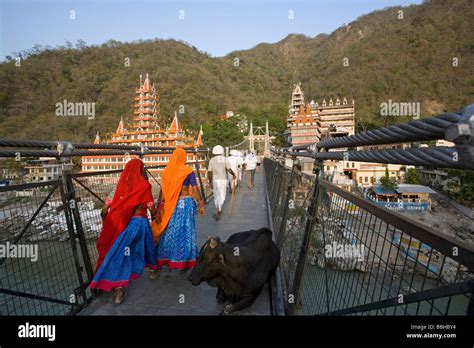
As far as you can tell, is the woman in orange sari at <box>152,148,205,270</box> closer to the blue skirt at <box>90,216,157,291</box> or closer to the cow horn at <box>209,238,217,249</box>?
the blue skirt at <box>90,216,157,291</box>

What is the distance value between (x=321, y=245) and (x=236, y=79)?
319ft

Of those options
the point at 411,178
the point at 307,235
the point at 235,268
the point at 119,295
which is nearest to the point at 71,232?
the point at 119,295

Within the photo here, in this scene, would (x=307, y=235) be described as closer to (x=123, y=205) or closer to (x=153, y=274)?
(x=123, y=205)

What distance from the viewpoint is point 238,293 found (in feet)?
7.03

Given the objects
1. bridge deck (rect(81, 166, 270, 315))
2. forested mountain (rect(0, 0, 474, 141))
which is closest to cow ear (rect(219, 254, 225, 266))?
bridge deck (rect(81, 166, 270, 315))

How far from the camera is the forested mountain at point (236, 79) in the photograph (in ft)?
205

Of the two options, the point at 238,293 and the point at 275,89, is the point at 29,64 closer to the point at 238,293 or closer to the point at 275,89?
the point at 275,89

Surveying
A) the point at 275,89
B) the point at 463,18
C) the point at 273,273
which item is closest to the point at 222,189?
the point at 273,273

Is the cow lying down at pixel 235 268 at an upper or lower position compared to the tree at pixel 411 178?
upper

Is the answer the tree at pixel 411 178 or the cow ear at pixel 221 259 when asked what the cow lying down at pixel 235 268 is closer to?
the cow ear at pixel 221 259

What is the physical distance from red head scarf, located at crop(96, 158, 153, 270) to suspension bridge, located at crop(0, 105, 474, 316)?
21 centimetres

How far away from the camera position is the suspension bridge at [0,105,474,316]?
0.76 m

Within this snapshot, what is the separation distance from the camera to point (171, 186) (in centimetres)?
285

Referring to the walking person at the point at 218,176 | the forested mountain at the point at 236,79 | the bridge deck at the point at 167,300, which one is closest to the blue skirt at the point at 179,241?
the bridge deck at the point at 167,300
